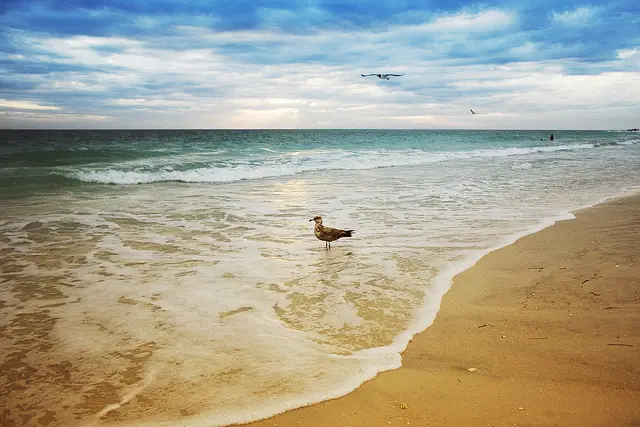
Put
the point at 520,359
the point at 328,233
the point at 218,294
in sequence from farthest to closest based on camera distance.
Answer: the point at 328,233 → the point at 218,294 → the point at 520,359

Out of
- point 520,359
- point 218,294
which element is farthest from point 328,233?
point 520,359

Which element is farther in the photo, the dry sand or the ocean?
the ocean

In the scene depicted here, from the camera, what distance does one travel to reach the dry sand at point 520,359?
2865 mm

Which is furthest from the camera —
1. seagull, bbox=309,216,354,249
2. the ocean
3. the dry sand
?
seagull, bbox=309,216,354,249

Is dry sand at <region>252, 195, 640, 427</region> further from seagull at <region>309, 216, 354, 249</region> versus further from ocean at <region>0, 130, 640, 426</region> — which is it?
seagull at <region>309, 216, 354, 249</region>

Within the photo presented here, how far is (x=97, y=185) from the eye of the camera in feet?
58.2

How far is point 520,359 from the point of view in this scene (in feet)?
11.6

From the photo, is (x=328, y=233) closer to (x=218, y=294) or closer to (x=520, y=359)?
(x=218, y=294)

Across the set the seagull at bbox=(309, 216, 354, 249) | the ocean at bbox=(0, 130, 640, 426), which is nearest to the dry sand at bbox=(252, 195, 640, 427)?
the ocean at bbox=(0, 130, 640, 426)

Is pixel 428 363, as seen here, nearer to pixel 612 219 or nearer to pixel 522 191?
pixel 612 219

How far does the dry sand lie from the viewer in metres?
2.87

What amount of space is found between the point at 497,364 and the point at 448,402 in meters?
0.72

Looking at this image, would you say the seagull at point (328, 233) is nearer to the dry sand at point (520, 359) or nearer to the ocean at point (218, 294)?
the ocean at point (218, 294)

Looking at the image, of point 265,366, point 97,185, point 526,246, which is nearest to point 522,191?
point 526,246
